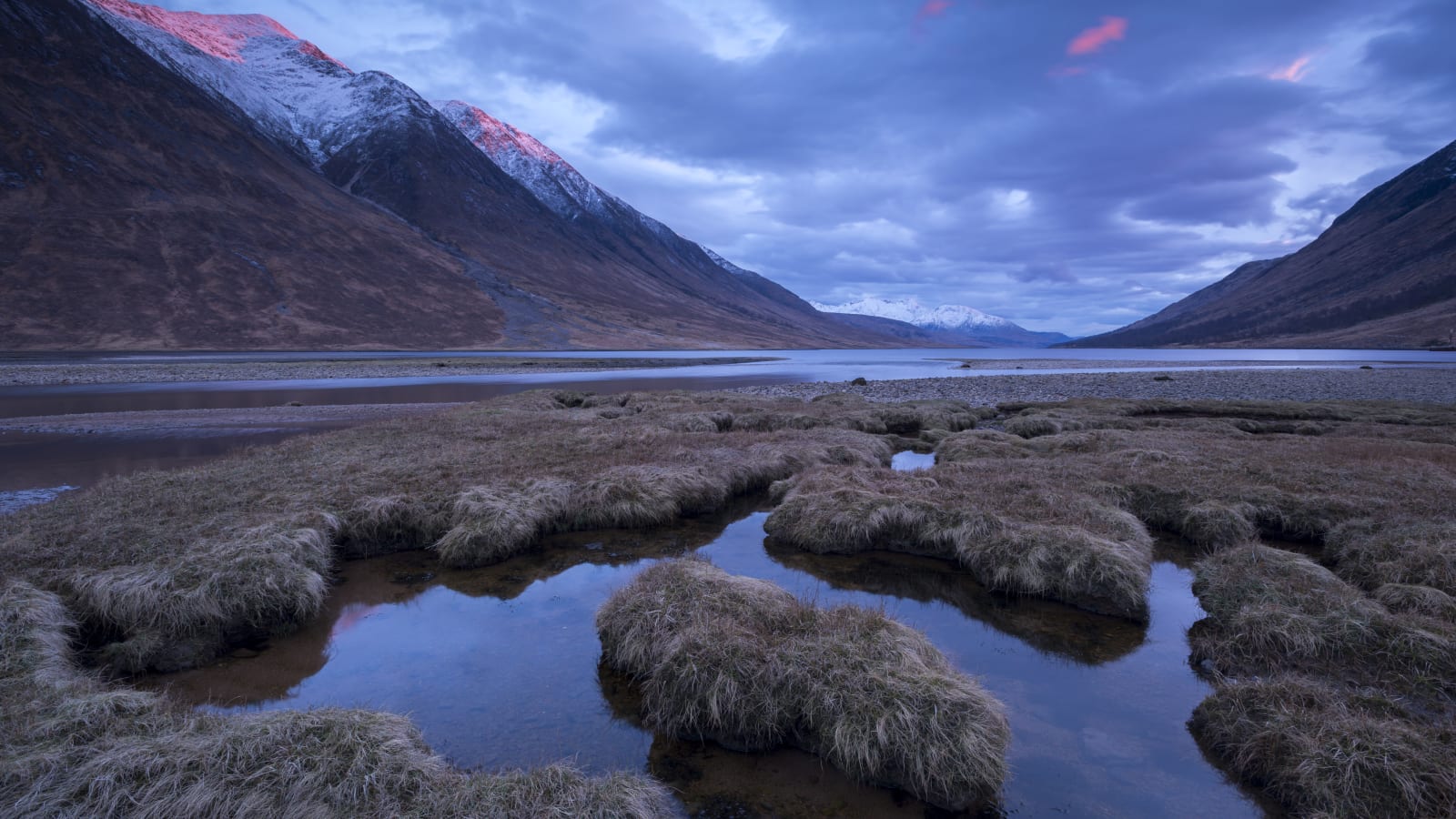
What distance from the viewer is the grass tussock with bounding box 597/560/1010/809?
25.4ft

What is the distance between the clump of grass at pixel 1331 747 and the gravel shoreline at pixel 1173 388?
1612 inches

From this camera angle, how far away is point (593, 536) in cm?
1742

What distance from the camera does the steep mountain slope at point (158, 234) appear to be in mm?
125750

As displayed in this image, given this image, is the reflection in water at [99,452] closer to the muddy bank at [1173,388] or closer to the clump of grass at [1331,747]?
the clump of grass at [1331,747]

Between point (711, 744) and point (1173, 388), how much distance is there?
2518 inches

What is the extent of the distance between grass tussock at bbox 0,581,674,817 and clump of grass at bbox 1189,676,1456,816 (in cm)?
730

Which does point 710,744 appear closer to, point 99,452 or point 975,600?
point 975,600

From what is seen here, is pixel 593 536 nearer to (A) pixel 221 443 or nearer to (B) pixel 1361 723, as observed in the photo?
(B) pixel 1361 723

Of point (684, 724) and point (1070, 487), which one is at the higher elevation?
point (1070, 487)

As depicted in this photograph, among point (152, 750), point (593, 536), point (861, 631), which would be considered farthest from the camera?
point (593, 536)

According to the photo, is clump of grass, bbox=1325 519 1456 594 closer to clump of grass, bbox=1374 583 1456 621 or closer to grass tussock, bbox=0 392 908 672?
clump of grass, bbox=1374 583 1456 621

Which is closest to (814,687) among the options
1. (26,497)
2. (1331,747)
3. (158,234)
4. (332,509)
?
(1331,747)

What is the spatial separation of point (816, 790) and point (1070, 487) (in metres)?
13.9

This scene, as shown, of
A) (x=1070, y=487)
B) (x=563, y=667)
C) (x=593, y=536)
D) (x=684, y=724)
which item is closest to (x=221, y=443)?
(x=593, y=536)
